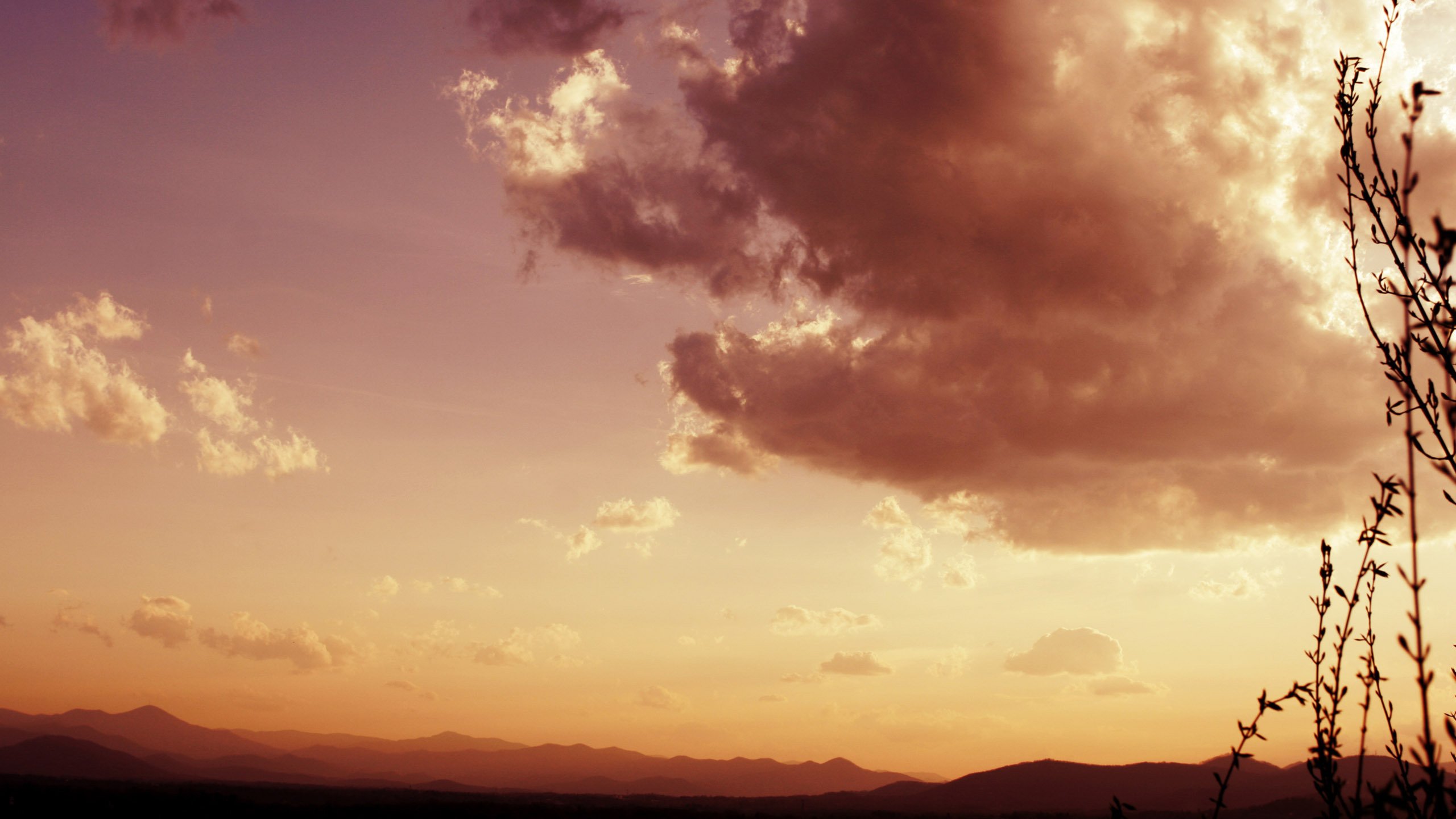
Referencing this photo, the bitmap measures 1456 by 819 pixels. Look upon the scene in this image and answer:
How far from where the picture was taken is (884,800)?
19325cm

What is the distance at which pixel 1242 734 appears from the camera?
579 cm

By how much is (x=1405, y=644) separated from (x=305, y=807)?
292ft

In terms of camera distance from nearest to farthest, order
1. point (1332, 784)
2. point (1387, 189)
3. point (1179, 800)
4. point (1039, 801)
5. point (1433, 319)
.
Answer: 1. point (1433, 319)
2. point (1387, 189)
3. point (1332, 784)
4. point (1179, 800)
5. point (1039, 801)

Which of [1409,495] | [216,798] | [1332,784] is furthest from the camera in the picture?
[216,798]

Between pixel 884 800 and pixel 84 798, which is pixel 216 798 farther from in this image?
pixel 884 800

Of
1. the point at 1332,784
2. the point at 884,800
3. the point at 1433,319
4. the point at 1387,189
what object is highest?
the point at 1387,189

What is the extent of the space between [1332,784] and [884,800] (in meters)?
205

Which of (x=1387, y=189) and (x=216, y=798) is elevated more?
(x=1387, y=189)

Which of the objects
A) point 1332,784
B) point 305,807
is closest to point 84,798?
point 305,807

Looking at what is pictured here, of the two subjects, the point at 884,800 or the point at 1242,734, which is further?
the point at 884,800

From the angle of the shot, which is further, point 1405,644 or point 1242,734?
point 1242,734

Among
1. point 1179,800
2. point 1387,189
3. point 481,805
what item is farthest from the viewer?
point 1179,800

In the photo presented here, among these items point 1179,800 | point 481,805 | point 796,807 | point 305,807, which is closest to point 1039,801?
point 1179,800

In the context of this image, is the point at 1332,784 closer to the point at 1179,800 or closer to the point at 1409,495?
the point at 1409,495
